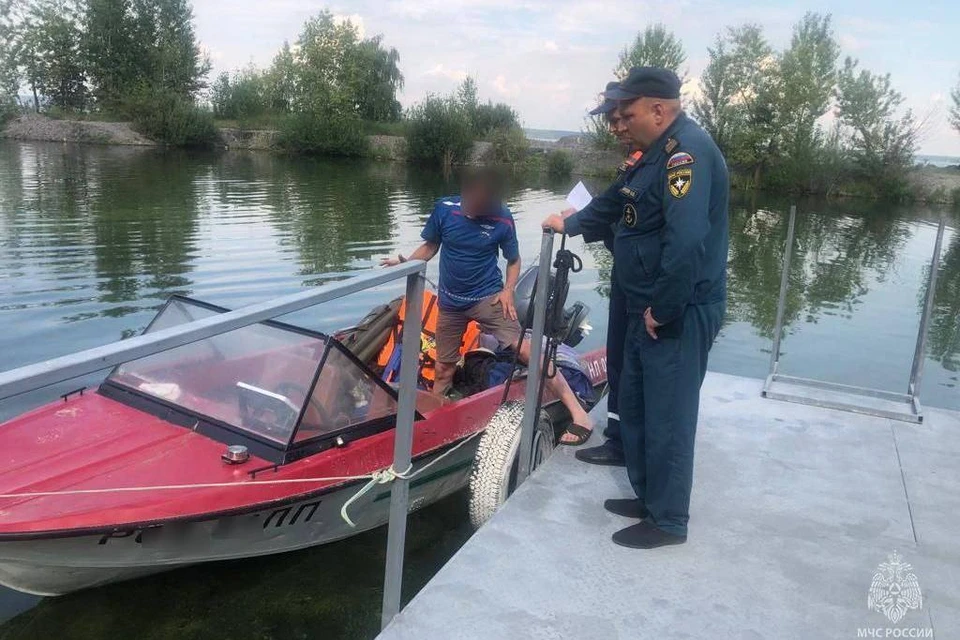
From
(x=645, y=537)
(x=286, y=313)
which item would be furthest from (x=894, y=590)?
(x=286, y=313)

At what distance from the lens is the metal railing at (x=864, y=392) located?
4.78 m

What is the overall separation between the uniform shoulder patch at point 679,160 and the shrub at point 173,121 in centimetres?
4964

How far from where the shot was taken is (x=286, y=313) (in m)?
2.00

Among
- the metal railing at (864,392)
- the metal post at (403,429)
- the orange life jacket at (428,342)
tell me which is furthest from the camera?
the orange life jacket at (428,342)

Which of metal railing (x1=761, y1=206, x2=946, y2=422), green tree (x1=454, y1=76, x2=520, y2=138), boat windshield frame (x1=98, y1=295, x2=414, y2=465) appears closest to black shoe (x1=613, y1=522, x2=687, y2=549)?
boat windshield frame (x1=98, y1=295, x2=414, y2=465)

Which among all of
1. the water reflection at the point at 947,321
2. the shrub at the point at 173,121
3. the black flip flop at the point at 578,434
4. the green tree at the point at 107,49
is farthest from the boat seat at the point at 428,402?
the green tree at the point at 107,49

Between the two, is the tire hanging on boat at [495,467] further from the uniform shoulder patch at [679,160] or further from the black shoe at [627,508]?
the uniform shoulder patch at [679,160]

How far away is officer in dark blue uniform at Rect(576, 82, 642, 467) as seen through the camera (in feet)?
10.6

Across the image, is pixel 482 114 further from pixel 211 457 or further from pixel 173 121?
pixel 211 457

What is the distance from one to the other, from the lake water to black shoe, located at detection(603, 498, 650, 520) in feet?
5.36

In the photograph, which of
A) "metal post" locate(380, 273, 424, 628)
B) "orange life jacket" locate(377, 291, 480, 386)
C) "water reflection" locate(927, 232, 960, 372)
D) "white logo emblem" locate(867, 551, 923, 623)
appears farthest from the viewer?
"water reflection" locate(927, 232, 960, 372)

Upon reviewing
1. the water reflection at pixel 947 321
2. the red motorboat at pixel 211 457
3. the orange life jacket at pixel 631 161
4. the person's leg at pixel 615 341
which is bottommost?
the water reflection at pixel 947 321

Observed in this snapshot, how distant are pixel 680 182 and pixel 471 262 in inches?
107

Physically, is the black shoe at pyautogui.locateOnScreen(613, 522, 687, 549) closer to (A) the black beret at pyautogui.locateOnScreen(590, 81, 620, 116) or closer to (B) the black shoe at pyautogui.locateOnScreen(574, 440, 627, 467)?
(B) the black shoe at pyautogui.locateOnScreen(574, 440, 627, 467)
